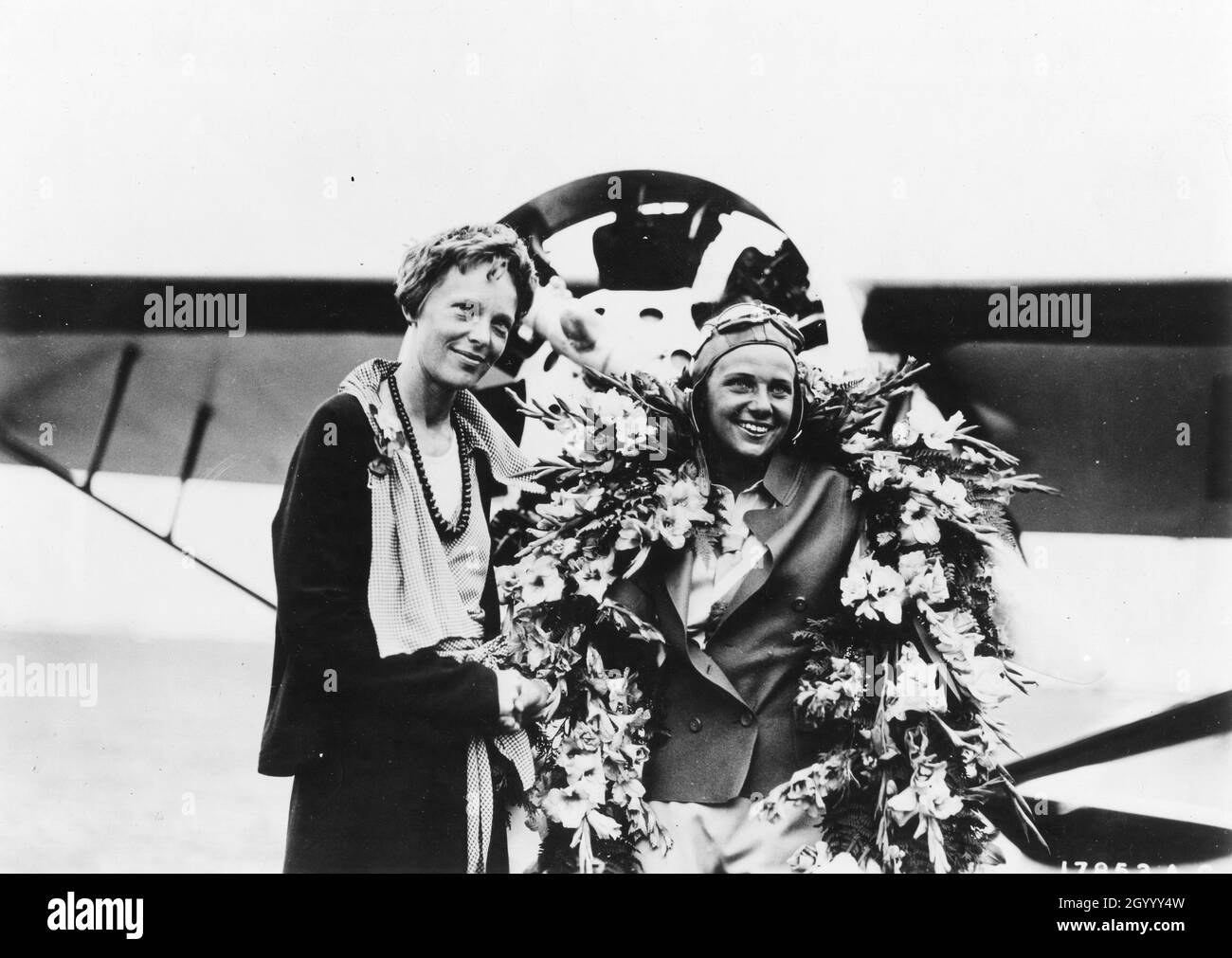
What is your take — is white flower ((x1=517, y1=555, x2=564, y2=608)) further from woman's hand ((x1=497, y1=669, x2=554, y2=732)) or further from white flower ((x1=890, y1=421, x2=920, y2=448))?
white flower ((x1=890, y1=421, x2=920, y2=448))

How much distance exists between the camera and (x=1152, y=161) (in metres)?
3.81

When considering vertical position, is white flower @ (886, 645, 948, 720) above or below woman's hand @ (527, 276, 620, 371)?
below

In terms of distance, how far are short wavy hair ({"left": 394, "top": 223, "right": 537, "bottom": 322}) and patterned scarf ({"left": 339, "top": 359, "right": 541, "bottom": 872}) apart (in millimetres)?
331

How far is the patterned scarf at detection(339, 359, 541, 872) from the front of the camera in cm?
363

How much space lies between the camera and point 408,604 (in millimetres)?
3637

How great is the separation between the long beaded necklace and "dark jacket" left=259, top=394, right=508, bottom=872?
5 centimetres

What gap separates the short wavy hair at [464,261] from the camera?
370 centimetres

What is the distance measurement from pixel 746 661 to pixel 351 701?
1.27 meters

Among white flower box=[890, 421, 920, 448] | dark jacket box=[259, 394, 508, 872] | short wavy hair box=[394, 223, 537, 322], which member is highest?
short wavy hair box=[394, 223, 537, 322]

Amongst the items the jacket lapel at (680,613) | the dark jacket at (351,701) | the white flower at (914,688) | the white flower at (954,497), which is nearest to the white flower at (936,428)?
the white flower at (954,497)

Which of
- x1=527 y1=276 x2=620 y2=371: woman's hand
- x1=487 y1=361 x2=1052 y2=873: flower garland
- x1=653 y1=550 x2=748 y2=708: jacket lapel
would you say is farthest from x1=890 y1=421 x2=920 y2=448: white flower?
x1=527 y1=276 x2=620 y2=371: woman's hand

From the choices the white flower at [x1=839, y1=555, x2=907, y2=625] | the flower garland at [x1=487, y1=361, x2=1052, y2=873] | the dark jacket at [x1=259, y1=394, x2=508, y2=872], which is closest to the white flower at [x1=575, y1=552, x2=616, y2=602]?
the flower garland at [x1=487, y1=361, x2=1052, y2=873]

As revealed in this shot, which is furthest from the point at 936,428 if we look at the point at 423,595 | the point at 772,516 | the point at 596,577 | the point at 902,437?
the point at 423,595

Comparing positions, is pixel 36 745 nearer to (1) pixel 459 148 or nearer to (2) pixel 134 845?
(2) pixel 134 845
